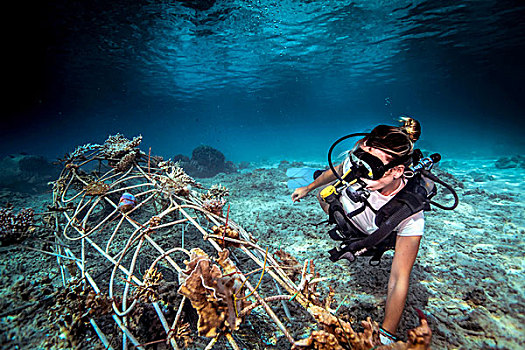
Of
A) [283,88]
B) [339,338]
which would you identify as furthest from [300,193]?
[283,88]

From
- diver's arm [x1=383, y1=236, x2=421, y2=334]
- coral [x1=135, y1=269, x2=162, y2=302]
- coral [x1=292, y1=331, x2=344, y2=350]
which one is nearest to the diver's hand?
diver's arm [x1=383, y1=236, x2=421, y2=334]

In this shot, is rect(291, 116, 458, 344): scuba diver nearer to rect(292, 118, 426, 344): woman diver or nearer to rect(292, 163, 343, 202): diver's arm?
rect(292, 118, 426, 344): woman diver

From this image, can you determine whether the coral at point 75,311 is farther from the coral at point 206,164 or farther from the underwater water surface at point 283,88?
the coral at point 206,164

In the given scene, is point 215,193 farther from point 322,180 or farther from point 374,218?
point 374,218

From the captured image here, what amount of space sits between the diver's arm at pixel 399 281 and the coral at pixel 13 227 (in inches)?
208

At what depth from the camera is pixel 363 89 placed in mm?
38969

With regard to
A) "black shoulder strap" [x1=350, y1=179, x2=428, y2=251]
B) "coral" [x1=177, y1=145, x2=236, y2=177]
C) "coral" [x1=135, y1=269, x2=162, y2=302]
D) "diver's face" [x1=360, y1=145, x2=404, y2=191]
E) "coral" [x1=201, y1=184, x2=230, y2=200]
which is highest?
"diver's face" [x1=360, y1=145, x2=404, y2=191]

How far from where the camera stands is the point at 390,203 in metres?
2.40

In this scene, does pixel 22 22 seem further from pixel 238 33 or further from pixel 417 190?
pixel 417 190

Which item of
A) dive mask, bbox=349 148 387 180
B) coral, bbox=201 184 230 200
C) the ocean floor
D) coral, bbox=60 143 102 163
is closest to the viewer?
dive mask, bbox=349 148 387 180

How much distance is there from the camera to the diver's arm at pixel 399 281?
2020mm

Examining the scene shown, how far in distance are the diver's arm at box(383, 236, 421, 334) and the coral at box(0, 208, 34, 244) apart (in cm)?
529

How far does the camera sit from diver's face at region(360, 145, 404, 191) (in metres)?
2.25

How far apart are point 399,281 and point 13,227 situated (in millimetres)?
5527
